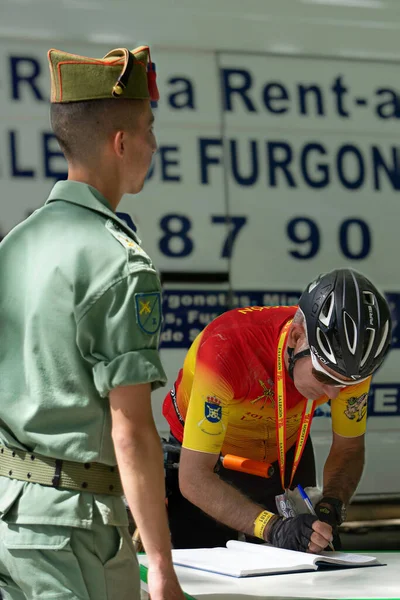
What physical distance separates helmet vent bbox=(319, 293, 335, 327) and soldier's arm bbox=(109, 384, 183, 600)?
1.19 meters

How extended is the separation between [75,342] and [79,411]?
0.12m

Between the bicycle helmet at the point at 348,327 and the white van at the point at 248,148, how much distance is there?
155 cm

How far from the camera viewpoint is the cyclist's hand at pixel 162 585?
164 centimetres

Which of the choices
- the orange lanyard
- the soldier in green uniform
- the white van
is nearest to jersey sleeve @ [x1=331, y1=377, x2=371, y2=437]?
the orange lanyard

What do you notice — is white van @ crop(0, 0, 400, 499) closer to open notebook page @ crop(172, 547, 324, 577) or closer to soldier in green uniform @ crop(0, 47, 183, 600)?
open notebook page @ crop(172, 547, 324, 577)

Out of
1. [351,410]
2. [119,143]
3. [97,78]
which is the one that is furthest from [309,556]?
[97,78]

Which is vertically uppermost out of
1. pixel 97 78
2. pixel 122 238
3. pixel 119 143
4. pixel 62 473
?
pixel 97 78

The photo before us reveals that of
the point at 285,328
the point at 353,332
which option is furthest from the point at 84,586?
the point at 285,328

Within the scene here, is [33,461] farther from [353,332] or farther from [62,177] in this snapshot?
[62,177]

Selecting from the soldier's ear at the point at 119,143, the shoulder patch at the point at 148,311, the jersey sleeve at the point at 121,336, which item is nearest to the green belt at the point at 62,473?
the jersey sleeve at the point at 121,336

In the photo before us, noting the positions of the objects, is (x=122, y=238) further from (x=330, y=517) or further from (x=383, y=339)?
(x=330, y=517)

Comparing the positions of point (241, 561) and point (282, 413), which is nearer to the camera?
point (241, 561)

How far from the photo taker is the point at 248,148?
4.47 m

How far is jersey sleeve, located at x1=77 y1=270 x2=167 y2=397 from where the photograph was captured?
165 centimetres
